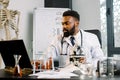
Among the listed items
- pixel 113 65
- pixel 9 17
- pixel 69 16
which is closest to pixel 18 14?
pixel 9 17

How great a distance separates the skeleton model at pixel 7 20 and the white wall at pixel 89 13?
54.6 inches

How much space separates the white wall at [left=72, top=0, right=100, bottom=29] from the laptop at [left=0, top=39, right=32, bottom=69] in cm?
278

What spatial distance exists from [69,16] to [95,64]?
0.75 metres

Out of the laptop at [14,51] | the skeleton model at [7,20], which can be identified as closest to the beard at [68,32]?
the laptop at [14,51]

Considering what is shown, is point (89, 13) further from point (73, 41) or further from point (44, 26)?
point (73, 41)

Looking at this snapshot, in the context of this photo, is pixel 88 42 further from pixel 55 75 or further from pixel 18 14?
pixel 18 14

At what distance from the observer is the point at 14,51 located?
2059 millimetres

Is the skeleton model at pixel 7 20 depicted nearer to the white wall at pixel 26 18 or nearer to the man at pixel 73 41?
the white wall at pixel 26 18

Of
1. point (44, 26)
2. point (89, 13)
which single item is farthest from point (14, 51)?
point (89, 13)

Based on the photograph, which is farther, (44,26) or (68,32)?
(44,26)

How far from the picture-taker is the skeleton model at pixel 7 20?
149 inches

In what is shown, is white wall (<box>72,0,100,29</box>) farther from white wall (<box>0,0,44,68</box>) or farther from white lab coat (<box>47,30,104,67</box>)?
white lab coat (<box>47,30,104,67</box>)

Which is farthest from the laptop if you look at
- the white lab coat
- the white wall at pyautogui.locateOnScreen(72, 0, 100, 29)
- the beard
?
the white wall at pyautogui.locateOnScreen(72, 0, 100, 29)

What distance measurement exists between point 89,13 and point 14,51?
9.73 feet
